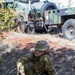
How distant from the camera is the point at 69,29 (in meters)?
14.8

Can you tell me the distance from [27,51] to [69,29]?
11.8 ft

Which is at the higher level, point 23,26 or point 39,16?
point 39,16

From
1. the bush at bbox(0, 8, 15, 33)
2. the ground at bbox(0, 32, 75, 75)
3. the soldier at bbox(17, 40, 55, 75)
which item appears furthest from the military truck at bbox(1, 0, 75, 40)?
the soldier at bbox(17, 40, 55, 75)

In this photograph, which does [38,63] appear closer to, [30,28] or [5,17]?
[5,17]

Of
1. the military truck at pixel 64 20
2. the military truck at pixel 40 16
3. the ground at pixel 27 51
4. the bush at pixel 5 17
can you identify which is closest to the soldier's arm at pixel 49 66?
the bush at pixel 5 17

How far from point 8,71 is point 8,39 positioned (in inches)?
121

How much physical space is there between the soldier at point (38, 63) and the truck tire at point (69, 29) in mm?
8543

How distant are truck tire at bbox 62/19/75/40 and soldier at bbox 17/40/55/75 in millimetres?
8543

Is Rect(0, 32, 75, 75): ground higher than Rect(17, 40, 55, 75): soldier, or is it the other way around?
Rect(17, 40, 55, 75): soldier

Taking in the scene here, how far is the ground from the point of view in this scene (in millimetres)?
9953


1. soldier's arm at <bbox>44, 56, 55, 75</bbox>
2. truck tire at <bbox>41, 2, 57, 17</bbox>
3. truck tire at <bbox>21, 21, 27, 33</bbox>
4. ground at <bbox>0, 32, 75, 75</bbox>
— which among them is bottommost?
ground at <bbox>0, 32, 75, 75</bbox>

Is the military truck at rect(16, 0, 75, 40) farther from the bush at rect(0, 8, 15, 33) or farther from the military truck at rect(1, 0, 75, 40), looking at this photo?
the bush at rect(0, 8, 15, 33)

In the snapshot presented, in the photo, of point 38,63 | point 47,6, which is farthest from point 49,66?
point 47,6

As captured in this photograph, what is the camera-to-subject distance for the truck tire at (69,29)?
47.4 ft
